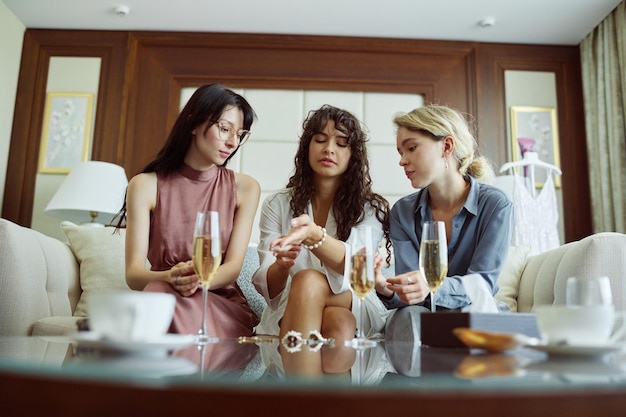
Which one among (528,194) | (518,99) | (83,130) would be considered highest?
(518,99)

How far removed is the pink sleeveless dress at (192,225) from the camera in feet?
5.76

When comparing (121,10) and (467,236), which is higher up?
(121,10)

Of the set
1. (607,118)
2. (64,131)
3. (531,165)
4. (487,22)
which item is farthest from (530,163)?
(64,131)

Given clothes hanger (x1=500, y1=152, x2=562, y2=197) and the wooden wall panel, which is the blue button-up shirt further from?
the wooden wall panel

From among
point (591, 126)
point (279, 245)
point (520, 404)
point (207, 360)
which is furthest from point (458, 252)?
point (591, 126)

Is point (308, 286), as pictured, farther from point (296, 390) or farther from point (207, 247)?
point (296, 390)

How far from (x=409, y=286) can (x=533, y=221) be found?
2.01 meters

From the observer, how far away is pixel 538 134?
3861mm

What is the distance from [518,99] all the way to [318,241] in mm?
2809

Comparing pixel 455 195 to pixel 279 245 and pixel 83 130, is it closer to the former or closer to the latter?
pixel 279 245

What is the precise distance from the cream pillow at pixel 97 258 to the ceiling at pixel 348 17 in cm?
179

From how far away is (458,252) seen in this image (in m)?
1.78

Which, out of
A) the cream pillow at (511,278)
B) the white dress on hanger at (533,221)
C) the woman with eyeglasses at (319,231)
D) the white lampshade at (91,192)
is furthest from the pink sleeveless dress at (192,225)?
the white dress on hanger at (533,221)

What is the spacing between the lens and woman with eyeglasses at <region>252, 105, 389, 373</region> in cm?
157
